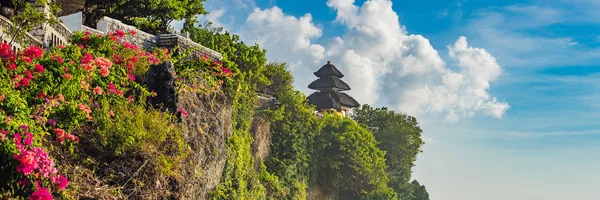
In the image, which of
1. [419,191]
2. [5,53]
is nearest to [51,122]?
[5,53]

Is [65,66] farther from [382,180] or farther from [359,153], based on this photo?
[382,180]

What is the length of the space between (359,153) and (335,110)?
39.1 ft

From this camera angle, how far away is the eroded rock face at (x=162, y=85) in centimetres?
1517

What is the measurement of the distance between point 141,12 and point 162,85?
16.4 metres

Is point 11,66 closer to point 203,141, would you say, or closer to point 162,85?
point 162,85

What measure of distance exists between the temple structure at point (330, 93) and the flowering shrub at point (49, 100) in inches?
1241

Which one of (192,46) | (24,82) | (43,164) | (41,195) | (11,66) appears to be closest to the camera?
(41,195)

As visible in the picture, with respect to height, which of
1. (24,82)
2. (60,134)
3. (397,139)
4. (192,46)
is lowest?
(60,134)

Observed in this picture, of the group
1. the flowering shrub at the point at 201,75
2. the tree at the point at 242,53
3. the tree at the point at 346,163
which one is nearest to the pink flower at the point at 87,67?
the flowering shrub at the point at 201,75

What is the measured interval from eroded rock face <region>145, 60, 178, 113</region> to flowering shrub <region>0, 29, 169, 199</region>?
37 centimetres

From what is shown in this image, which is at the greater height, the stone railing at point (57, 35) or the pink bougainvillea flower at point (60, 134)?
the stone railing at point (57, 35)

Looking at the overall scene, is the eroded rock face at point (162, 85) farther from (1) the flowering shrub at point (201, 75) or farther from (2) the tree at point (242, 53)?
(2) the tree at point (242, 53)

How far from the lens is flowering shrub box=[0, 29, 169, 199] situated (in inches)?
425

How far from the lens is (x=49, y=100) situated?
12.4m
